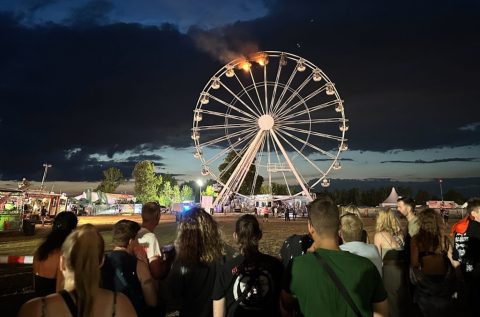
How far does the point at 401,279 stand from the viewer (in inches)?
231

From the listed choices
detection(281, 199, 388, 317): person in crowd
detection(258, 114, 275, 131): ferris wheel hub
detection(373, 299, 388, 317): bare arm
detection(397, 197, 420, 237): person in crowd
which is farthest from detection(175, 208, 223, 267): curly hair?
detection(258, 114, 275, 131): ferris wheel hub

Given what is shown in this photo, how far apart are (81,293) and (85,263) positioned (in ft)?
0.56

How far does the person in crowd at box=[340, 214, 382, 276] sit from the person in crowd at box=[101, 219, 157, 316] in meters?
2.18

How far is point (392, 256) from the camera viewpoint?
5.89 meters

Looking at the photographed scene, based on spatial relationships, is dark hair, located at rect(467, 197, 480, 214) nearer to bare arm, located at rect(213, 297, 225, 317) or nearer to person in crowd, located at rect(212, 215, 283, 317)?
person in crowd, located at rect(212, 215, 283, 317)

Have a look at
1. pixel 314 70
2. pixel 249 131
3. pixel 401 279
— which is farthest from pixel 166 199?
pixel 401 279

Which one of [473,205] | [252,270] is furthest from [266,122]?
[252,270]

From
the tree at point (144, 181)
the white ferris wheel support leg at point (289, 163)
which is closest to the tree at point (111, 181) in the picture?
the tree at point (144, 181)

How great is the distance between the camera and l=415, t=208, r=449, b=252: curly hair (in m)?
4.95

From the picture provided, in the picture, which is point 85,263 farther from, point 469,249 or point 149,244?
point 469,249

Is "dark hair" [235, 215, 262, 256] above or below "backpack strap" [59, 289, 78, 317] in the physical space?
above

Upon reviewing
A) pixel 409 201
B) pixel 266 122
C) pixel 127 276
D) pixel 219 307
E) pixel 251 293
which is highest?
pixel 266 122

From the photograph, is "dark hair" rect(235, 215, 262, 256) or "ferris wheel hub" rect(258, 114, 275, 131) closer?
"dark hair" rect(235, 215, 262, 256)

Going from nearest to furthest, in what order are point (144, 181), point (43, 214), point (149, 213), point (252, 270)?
point (252, 270) → point (149, 213) → point (43, 214) → point (144, 181)
